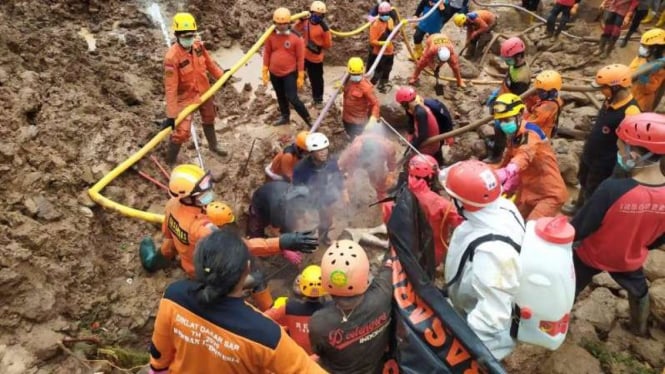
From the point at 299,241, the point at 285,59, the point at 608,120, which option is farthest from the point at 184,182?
the point at 608,120

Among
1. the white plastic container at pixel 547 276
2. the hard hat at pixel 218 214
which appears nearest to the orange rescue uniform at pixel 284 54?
the hard hat at pixel 218 214

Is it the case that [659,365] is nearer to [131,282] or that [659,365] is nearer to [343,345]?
[343,345]

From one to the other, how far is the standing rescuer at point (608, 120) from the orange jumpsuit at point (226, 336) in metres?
4.16

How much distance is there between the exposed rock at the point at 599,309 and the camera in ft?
14.1

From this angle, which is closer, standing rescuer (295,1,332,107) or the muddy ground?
the muddy ground

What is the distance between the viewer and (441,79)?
9.29m

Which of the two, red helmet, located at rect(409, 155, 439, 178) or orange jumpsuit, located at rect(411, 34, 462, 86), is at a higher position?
red helmet, located at rect(409, 155, 439, 178)

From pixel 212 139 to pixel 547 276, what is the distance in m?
4.89

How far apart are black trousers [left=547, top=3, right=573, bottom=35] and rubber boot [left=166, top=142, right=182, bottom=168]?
8150mm

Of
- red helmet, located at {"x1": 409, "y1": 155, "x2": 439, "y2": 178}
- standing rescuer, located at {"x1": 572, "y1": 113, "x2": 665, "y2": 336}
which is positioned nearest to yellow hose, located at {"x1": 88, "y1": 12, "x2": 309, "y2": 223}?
red helmet, located at {"x1": 409, "y1": 155, "x2": 439, "y2": 178}

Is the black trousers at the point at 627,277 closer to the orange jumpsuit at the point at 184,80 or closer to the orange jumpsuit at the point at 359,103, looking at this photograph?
the orange jumpsuit at the point at 359,103

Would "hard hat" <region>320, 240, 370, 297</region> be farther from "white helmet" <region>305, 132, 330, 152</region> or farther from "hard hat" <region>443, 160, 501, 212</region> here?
"white helmet" <region>305, 132, 330, 152</region>

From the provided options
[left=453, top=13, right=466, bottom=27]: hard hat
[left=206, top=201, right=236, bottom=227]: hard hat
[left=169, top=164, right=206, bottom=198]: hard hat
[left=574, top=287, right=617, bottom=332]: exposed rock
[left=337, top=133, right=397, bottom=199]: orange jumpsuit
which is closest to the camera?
[left=169, top=164, right=206, bottom=198]: hard hat

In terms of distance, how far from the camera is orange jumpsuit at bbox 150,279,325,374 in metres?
2.27
